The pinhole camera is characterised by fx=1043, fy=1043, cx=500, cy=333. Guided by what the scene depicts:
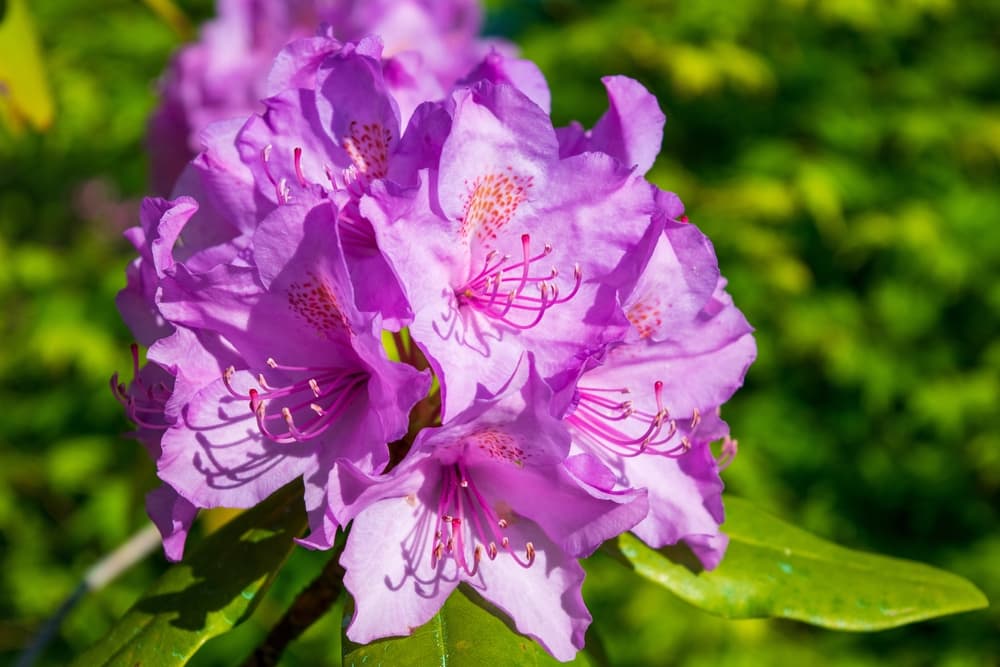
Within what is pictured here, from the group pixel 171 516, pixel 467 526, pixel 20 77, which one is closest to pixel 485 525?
pixel 467 526

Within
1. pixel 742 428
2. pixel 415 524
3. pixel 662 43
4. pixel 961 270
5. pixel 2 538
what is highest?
pixel 415 524

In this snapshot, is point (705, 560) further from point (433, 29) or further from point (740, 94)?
point (740, 94)

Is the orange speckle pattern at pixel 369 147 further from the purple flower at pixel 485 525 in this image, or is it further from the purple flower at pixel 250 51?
the purple flower at pixel 250 51

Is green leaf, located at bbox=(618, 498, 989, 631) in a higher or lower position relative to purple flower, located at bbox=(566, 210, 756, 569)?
lower

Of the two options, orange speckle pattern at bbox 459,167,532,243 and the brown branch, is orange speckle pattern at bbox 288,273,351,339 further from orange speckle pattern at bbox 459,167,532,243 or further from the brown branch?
the brown branch

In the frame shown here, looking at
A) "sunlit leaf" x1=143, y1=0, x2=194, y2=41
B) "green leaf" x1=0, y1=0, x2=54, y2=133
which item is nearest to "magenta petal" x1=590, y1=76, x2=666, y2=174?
"green leaf" x1=0, y1=0, x2=54, y2=133

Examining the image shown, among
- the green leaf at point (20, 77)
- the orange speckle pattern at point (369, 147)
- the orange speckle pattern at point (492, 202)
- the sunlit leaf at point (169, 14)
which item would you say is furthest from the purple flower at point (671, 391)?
the sunlit leaf at point (169, 14)

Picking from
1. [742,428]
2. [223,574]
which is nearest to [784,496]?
[742,428]
